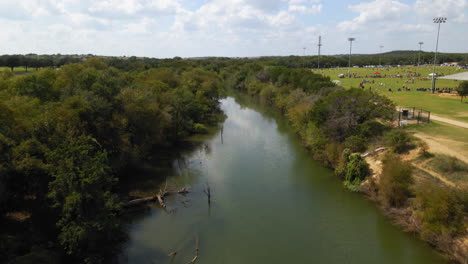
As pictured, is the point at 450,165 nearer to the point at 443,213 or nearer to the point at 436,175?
the point at 436,175

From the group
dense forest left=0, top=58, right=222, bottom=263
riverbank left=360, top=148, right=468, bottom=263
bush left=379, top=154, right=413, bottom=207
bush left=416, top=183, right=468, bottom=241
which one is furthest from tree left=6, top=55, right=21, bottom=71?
bush left=416, top=183, right=468, bottom=241

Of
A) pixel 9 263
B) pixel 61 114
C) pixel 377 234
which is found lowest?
pixel 377 234

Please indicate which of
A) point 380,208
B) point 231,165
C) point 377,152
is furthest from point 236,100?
point 380,208

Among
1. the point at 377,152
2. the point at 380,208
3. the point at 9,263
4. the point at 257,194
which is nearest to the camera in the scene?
the point at 9,263

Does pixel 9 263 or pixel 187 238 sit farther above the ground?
pixel 9 263

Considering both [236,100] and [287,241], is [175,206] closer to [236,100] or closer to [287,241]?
[287,241]

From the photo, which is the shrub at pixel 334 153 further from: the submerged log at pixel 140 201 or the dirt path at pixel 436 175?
the submerged log at pixel 140 201
